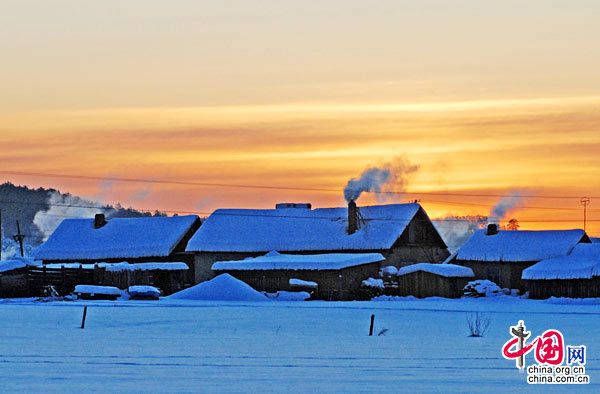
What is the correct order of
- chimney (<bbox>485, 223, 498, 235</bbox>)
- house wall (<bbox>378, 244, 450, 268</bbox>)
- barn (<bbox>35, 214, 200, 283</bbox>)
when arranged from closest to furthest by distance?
house wall (<bbox>378, 244, 450, 268</bbox>) → barn (<bbox>35, 214, 200, 283</bbox>) → chimney (<bbox>485, 223, 498, 235</bbox>)

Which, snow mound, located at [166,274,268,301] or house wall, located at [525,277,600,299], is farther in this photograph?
house wall, located at [525,277,600,299]

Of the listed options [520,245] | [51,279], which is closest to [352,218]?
[520,245]

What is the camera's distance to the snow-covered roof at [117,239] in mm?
85250

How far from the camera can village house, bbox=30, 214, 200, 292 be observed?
79750 mm

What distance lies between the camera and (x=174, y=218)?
8988 cm

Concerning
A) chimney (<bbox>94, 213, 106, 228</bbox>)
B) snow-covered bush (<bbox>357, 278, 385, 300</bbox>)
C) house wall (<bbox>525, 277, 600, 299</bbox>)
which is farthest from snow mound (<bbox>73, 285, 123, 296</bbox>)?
house wall (<bbox>525, 277, 600, 299</bbox>)

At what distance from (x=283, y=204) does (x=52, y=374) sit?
220 ft

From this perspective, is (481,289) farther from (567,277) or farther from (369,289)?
(369,289)

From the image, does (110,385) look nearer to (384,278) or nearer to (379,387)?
(379,387)

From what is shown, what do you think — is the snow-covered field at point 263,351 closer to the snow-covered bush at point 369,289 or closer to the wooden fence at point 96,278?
the wooden fence at point 96,278

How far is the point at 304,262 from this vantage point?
72750 mm

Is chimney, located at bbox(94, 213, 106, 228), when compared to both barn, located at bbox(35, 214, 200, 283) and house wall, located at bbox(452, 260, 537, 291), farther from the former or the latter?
house wall, located at bbox(452, 260, 537, 291)

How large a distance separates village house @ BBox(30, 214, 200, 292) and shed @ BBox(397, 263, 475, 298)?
1436 centimetres

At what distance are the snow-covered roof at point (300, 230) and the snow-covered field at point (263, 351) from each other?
3007 cm
